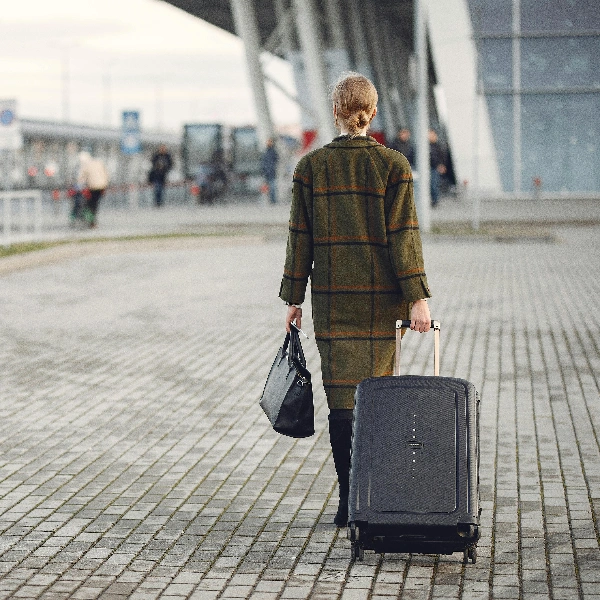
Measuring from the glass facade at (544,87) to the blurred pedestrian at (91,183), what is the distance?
12.8 meters

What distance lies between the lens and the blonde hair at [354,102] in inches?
188

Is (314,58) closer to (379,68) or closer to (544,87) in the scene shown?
(544,87)

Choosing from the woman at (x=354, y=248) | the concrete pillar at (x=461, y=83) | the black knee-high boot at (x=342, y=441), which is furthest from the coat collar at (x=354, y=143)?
the concrete pillar at (x=461, y=83)

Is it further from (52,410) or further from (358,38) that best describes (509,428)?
(358,38)

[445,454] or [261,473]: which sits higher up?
[445,454]

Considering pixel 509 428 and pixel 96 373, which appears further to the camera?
pixel 96 373

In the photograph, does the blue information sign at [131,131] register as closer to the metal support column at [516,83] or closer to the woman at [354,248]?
the metal support column at [516,83]

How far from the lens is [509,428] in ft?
23.6

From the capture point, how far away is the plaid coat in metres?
4.75

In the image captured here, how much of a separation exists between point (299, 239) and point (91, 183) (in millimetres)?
22241

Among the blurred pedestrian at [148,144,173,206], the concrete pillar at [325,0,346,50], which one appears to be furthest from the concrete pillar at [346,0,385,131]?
the blurred pedestrian at [148,144,173,206]

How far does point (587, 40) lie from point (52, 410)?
97.9ft

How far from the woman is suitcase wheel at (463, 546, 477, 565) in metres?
0.72

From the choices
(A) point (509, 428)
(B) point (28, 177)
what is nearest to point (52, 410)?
(A) point (509, 428)
